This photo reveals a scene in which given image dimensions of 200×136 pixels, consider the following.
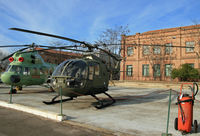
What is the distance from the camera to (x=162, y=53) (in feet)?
106

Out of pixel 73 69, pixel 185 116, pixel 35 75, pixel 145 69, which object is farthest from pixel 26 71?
pixel 145 69

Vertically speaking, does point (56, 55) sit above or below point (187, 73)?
above

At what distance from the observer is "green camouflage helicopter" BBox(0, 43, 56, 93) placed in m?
13.2

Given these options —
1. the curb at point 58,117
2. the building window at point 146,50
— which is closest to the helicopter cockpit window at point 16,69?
the curb at point 58,117

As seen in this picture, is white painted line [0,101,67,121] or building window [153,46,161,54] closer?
white painted line [0,101,67,121]

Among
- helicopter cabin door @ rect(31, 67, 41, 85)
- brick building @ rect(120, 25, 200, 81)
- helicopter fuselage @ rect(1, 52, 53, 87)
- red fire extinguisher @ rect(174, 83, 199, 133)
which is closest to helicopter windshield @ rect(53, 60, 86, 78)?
red fire extinguisher @ rect(174, 83, 199, 133)

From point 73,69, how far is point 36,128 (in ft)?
11.2

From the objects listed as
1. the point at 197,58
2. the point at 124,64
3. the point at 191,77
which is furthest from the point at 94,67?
the point at 124,64

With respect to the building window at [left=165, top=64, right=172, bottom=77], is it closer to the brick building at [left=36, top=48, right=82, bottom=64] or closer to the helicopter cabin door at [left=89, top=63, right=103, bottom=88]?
the brick building at [left=36, top=48, right=82, bottom=64]

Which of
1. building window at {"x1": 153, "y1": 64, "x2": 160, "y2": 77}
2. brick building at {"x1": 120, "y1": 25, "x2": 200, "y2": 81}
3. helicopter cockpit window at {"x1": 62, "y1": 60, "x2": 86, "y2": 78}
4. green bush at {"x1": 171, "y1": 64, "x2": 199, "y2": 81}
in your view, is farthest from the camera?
building window at {"x1": 153, "y1": 64, "x2": 160, "y2": 77}

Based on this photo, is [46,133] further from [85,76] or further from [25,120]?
[85,76]

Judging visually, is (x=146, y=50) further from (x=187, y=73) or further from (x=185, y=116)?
(x=185, y=116)

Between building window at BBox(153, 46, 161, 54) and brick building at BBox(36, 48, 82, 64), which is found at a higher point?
building window at BBox(153, 46, 161, 54)

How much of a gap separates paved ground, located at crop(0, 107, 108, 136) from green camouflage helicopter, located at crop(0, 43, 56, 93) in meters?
7.50
